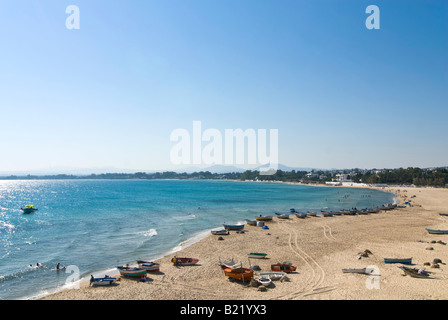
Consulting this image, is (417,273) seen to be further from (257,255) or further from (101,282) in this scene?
(101,282)

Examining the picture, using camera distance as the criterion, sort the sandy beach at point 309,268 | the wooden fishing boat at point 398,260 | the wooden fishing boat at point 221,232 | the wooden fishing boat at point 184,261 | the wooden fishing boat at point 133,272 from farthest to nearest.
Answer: the wooden fishing boat at point 221,232, the wooden fishing boat at point 184,261, the wooden fishing boat at point 398,260, the wooden fishing boat at point 133,272, the sandy beach at point 309,268

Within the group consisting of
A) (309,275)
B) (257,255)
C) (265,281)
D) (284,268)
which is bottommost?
(257,255)

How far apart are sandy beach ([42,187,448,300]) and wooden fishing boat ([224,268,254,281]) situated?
47 centimetres

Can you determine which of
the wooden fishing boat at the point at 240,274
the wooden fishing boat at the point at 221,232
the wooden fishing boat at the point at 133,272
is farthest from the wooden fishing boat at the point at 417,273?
the wooden fishing boat at the point at 221,232

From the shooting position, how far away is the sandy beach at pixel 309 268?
17.3 meters

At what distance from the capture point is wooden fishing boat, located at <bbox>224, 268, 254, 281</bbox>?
19781 millimetres

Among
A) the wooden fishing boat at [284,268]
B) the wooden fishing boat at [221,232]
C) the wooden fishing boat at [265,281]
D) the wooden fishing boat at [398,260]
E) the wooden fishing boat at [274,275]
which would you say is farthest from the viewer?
the wooden fishing boat at [221,232]

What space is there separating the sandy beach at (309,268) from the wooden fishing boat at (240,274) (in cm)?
47

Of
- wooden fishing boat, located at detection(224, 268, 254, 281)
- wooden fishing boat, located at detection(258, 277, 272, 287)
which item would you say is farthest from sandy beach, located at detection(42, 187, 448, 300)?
wooden fishing boat, located at detection(224, 268, 254, 281)

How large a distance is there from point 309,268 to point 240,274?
631cm

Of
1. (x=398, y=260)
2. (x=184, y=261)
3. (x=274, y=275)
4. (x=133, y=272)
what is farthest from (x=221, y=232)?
(x=398, y=260)

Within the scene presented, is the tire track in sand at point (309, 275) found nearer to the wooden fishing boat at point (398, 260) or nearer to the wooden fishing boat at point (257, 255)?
the wooden fishing boat at point (257, 255)

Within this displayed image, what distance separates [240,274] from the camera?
783 inches
